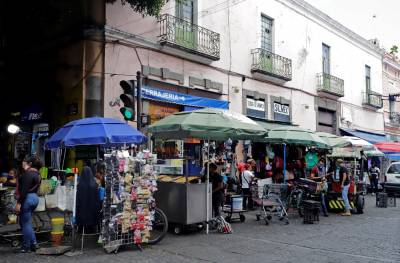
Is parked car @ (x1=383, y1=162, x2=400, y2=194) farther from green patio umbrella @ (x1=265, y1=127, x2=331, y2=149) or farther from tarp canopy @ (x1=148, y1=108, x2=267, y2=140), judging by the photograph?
tarp canopy @ (x1=148, y1=108, x2=267, y2=140)

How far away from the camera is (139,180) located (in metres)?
7.90

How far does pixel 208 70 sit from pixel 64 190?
8.90m

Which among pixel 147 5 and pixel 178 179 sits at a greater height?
pixel 147 5

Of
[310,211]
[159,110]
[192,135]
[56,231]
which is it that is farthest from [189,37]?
[56,231]

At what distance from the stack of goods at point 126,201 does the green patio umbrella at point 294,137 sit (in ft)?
22.1

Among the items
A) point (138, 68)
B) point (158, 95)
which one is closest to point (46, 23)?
point (138, 68)

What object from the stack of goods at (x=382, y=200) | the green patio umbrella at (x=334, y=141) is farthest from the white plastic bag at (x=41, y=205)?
the stack of goods at (x=382, y=200)

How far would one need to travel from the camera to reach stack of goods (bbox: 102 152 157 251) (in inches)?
300

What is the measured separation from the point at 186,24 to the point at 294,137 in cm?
534

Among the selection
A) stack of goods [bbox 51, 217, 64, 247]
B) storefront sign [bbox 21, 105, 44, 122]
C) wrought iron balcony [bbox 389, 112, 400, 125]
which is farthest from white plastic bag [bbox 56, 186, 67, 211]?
wrought iron balcony [bbox 389, 112, 400, 125]

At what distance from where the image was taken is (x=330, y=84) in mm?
23531

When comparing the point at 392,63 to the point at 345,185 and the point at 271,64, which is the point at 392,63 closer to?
the point at 271,64

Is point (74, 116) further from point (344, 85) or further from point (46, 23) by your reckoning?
point (344, 85)

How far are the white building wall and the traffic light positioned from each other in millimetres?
2534
